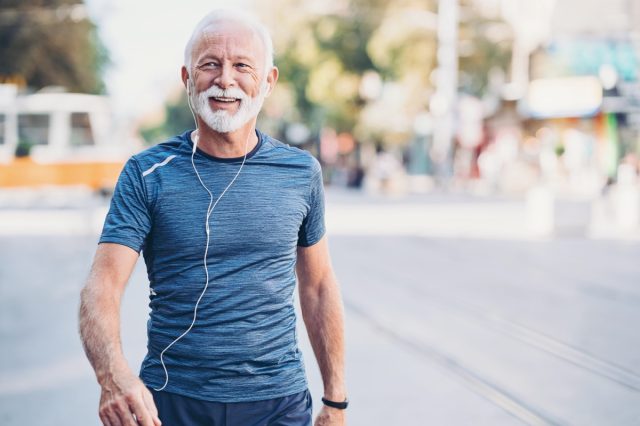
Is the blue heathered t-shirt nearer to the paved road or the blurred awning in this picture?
the paved road

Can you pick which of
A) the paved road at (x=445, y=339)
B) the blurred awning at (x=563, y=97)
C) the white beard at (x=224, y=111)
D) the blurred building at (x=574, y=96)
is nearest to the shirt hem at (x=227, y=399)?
the white beard at (x=224, y=111)

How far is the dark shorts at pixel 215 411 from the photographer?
246 cm

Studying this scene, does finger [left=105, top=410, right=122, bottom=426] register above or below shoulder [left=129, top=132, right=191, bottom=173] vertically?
below

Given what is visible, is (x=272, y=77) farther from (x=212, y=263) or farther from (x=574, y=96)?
(x=574, y=96)

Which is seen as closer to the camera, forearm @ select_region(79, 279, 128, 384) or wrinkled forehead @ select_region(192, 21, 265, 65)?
forearm @ select_region(79, 279, 128, 384)

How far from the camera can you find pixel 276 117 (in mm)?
63938

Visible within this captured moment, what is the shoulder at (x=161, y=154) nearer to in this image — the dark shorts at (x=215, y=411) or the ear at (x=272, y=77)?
the ear at (x=272, y=77)

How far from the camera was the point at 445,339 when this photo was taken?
7914mm

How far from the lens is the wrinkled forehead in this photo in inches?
101

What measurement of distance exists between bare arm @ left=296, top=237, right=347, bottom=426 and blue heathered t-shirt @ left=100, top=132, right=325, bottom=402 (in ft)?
0.73

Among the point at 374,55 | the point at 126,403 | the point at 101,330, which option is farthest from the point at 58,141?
the point at 126,403

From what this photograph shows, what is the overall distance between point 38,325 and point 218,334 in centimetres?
672

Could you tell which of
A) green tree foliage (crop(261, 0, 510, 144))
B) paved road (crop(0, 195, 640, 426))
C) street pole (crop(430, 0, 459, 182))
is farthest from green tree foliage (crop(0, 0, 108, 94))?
paved road (crop(0, 195, 640, 426))

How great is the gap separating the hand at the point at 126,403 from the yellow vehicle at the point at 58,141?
2657 centimetres
